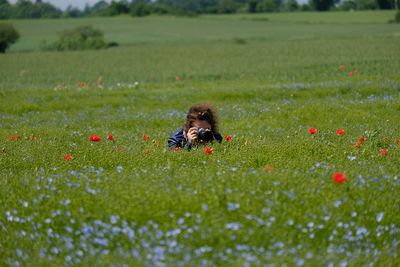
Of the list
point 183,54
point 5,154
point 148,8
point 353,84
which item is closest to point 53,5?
point 148,8

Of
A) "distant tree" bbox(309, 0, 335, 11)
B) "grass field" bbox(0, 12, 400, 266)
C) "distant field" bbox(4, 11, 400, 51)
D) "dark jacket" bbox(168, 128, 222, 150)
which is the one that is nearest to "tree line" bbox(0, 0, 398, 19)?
"distant tree" bbox(309, 0, 335, 11)

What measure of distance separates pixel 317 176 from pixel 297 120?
7352mm

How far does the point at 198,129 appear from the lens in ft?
30.5

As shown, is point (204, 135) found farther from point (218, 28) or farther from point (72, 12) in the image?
point (72, 12)

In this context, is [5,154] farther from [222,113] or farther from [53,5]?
[53,5]

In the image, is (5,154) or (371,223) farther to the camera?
(5,154)

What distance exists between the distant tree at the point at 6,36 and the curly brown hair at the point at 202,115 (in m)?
52.4

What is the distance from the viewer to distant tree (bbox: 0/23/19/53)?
190ft

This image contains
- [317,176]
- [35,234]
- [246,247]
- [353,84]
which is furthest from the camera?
[353,84]

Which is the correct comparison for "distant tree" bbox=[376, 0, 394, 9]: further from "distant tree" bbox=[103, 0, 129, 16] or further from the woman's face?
the woman's face

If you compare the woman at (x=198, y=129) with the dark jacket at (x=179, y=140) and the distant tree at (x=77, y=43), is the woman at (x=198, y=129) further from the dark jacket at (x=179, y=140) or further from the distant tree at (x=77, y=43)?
the distant tree at (x=77, y=43)

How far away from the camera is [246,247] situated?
5258 mm

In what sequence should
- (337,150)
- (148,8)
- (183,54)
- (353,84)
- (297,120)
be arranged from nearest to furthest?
(337,150) < (297,120) < (353,84) < (183,54) < (148,8)

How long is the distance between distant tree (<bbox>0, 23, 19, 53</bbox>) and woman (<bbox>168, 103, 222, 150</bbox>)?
52306 millimetres
